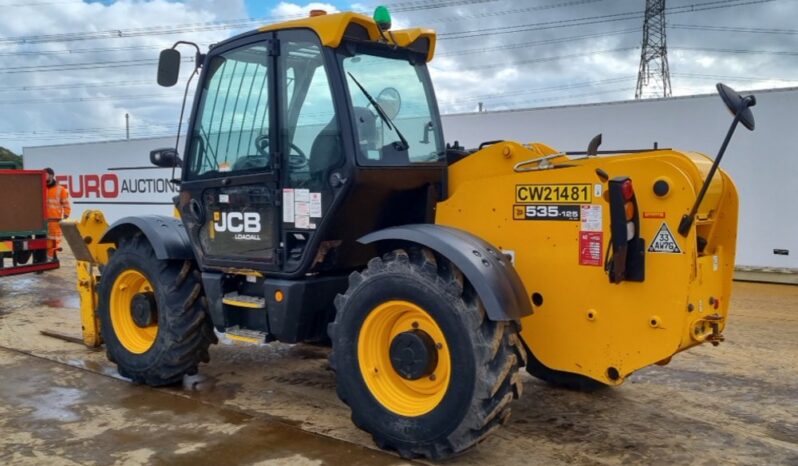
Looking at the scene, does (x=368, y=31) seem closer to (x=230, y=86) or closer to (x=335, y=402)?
(x=230, y=86)

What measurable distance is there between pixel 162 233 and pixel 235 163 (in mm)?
894

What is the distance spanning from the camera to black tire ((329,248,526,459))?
3.64 meters

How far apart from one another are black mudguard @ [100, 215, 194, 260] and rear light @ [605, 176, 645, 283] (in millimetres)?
3116

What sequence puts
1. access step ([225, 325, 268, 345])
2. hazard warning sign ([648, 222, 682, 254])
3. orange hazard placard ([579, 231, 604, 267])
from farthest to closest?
access step ([225, 325, 268, 345]), orange hazard placard ([579, 231, 604, 267]), hazard warning sign ([648, 222, 682, 254])

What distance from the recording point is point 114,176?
60.5ft

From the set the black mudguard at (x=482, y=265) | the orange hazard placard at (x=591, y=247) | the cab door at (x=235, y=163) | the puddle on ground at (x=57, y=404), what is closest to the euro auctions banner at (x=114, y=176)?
the puddle on ground at (x=57, y=404)

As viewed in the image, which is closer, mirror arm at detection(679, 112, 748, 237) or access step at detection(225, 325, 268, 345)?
mirror arm at detection(679, 112, 748, 237)

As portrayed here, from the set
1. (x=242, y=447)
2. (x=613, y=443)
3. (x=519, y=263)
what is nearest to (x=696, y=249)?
(x=519, y=263)

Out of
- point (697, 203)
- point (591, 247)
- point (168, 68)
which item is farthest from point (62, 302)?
point (697, 203)

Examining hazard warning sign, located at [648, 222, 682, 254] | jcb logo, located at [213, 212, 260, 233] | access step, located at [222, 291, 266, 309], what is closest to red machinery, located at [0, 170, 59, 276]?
jcb logo, located at [213, 212, 260, 233]

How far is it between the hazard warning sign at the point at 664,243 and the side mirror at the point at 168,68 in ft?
11.2

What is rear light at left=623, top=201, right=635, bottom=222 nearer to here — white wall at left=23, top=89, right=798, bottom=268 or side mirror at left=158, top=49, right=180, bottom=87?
side mirror at left=158, top=49, right=180, bottom=87

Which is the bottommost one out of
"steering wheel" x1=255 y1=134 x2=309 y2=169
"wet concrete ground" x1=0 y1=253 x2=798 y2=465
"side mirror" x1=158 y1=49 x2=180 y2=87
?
"wet concrete ground" x1=0 y1=253 x2=798 y2=465

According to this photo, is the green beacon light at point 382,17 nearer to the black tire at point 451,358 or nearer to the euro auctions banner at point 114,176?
the black tire at point 451,358
